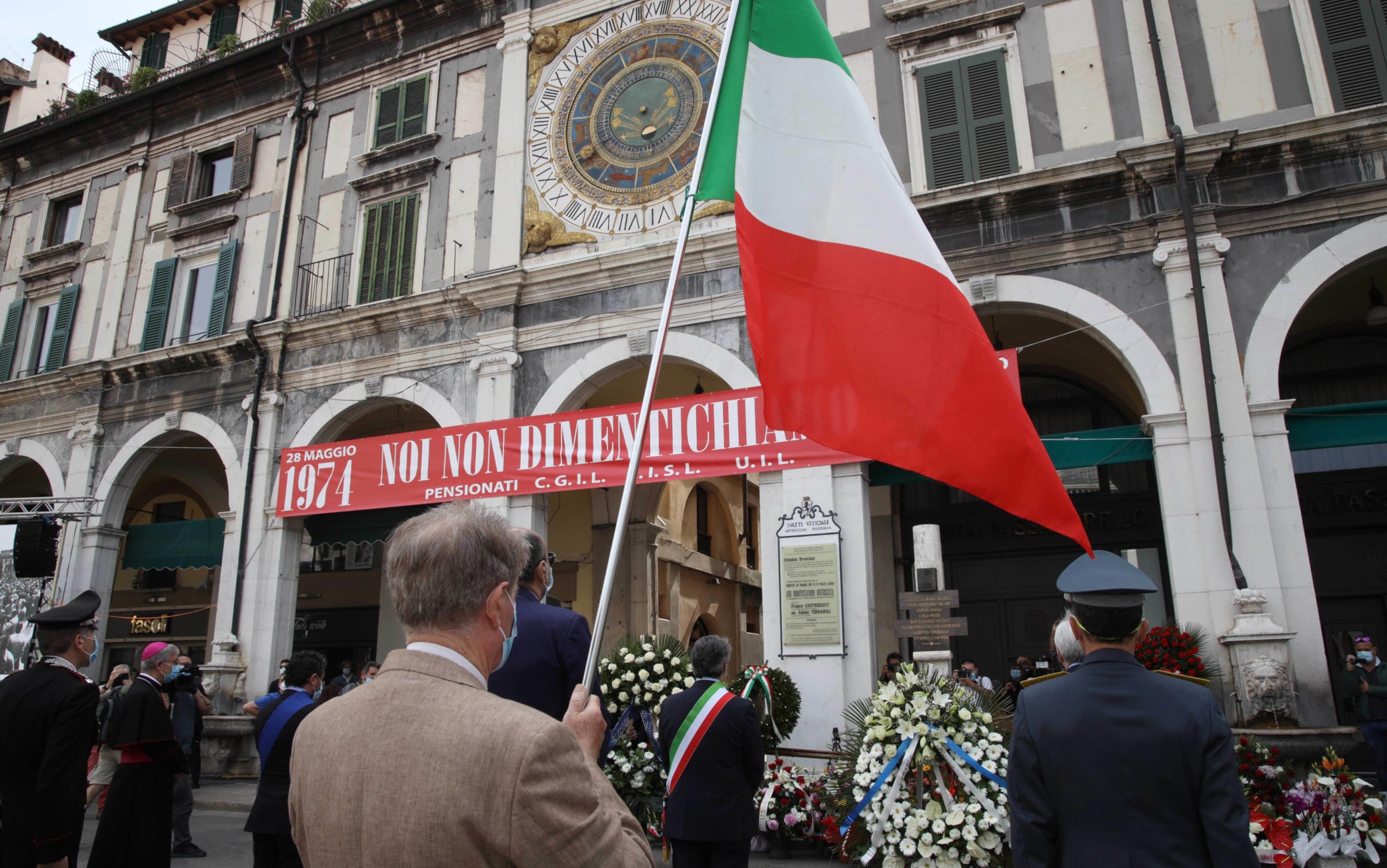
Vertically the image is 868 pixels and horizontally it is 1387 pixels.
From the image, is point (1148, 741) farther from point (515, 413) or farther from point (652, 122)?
point (652, 122)

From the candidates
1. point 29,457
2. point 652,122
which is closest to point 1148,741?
point 652,122

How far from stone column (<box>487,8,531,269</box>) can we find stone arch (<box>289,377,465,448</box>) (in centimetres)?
229

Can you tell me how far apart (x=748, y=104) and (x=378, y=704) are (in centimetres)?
391

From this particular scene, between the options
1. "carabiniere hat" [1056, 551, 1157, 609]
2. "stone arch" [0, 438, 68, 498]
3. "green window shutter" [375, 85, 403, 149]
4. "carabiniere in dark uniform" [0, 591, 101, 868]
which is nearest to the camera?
"carabiniere hat" [1056, 551, 1157, 609]

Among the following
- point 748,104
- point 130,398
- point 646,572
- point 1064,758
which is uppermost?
point 130,398

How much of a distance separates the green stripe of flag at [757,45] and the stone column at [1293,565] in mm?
7686

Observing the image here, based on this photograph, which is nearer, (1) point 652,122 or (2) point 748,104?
(2) point 748,104

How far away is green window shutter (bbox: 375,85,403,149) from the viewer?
16.2 meters

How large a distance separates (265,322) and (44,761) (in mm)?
12369

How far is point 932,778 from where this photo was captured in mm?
6977

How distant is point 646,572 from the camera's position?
1770 centimetres

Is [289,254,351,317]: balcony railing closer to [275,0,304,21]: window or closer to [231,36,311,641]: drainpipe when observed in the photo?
[231,36,311,641]: drainpipe

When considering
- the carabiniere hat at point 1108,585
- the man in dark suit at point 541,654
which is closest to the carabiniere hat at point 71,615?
the man in dark suit at point 541,654

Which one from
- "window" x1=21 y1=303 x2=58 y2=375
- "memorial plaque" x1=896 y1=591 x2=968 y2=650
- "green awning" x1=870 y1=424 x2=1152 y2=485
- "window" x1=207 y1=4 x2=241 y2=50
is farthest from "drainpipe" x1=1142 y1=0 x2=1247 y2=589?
"window" x1=21 y1=303 x2=58 y2=375
